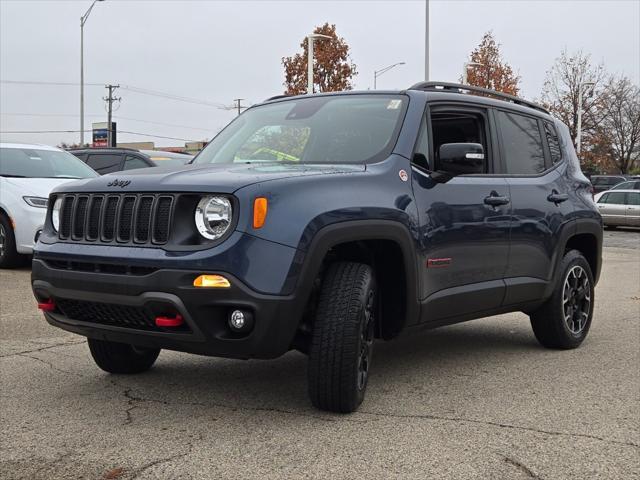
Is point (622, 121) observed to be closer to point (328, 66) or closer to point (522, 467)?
point (328, 66)

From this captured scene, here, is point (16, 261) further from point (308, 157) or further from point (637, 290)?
point (637, 290)

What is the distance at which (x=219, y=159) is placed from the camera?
18.4 ft

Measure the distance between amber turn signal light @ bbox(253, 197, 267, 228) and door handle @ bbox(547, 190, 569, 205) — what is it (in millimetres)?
2901

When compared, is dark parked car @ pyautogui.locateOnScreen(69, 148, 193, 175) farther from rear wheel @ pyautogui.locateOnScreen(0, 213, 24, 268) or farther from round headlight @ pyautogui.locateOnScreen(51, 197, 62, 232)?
round headlight @ pyautogui.locateOnScreen(51, 197, 62, 232)

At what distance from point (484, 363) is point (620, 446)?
200 cm

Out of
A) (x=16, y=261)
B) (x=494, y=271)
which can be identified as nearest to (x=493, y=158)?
(x=494, y=271)

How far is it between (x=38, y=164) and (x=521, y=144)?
7.72 metres

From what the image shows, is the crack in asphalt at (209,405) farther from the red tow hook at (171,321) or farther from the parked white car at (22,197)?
the parked white car at (22,197)

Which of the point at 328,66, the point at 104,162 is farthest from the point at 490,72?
the point at 104,162

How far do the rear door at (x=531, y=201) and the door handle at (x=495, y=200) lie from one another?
0.16 m

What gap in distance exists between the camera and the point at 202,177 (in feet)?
14.3

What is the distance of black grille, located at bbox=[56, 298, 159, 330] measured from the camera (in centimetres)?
424

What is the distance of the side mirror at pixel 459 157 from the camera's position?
500 centimetres

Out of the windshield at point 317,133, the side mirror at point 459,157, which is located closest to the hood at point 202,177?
the windshield at point 317,133
